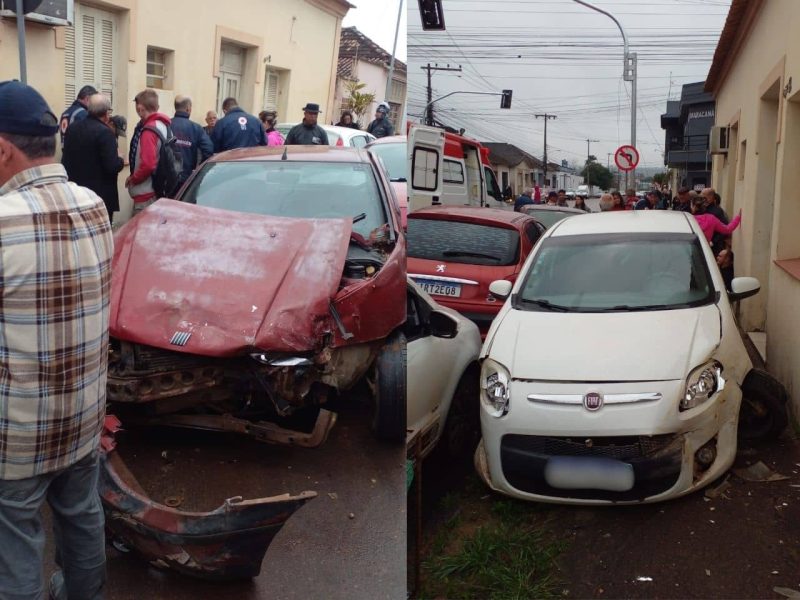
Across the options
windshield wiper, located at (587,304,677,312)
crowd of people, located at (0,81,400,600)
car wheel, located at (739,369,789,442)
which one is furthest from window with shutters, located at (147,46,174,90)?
car wheel, located at (739,369,789,442)

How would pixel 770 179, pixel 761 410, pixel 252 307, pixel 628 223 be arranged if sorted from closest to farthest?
1. pixel 252 307
2. pixel 628 223
3. pixel 761 410
4. pixel 770 179

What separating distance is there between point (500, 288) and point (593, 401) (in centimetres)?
45

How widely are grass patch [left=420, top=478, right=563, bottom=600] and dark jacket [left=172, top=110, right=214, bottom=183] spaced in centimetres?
105

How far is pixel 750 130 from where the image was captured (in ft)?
9.24

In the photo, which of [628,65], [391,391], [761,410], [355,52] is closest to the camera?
[391,391]

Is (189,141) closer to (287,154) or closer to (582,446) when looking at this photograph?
(287,154)

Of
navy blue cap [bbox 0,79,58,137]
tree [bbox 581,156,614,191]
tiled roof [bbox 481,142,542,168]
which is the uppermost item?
navy blue cap [bbox 0,79,58,137]

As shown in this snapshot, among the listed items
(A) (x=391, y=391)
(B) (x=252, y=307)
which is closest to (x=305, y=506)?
(B) (x=252, y=307)

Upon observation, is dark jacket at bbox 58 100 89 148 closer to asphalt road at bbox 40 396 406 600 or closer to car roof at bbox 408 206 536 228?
asphalt road at bbox 40 396 406 600

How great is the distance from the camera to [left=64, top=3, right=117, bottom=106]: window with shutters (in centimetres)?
179

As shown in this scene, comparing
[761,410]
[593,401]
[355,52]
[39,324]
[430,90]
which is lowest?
[761,410]

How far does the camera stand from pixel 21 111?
1331 mm

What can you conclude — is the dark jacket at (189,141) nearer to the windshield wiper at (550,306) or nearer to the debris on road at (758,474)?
the windshield wiper at (550,306)

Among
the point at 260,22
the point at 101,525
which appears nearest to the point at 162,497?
the point at 101,525
